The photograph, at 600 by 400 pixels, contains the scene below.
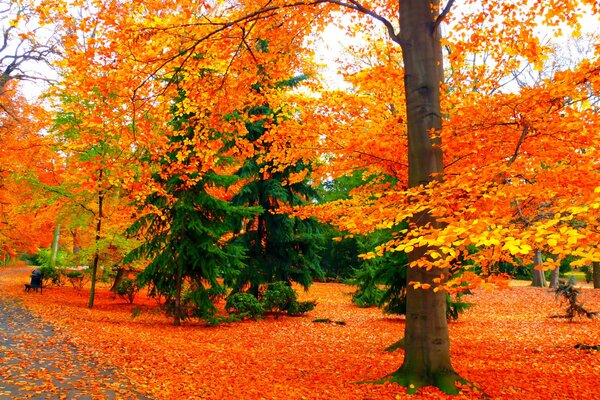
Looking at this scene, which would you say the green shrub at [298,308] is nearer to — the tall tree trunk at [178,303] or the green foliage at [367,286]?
the green foliage at [367,286]

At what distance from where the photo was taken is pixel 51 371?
6.04m

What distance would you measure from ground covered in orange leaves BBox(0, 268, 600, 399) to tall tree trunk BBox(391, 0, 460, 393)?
30 cm

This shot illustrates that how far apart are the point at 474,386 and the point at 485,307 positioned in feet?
43.7

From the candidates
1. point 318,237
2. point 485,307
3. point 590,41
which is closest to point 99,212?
point 318,237

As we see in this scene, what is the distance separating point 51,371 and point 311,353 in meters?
5.07

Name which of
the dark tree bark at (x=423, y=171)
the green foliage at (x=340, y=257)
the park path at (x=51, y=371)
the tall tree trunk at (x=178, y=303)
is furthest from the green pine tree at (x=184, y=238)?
the green foliage at (x=340, y=257)

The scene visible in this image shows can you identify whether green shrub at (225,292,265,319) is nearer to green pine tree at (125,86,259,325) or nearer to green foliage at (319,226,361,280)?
green pine tree at (125,86,259,325)

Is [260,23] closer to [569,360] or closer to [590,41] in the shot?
[569,360]

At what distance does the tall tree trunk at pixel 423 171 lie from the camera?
591 centimetres

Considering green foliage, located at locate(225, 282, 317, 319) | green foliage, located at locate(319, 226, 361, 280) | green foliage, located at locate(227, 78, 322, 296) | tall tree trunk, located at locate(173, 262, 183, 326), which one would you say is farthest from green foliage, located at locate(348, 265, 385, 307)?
green foliage, located at locate(319, 226, 361, 280)

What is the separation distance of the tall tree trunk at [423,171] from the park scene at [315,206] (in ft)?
0.10

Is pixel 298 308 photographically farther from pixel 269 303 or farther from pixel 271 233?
pixel 271 233

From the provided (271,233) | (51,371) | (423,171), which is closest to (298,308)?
(271,233)

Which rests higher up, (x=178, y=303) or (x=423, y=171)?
(x=423, y=171)
